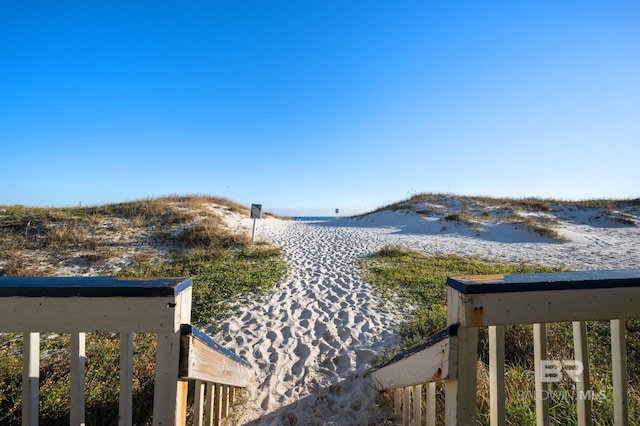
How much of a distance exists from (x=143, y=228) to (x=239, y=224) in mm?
4915

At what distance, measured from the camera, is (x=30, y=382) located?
121 cm

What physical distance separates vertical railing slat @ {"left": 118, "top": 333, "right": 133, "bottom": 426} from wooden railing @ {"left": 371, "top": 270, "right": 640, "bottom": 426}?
145 centimetres

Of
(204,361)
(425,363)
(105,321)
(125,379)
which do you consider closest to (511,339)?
(425,363)

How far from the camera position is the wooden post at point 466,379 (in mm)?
1250

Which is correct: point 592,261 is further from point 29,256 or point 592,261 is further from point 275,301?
point 29,256

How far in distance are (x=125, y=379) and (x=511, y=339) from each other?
4645 millimetres

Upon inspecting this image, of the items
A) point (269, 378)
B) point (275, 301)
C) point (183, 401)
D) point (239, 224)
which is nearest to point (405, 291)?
point (275, 301)

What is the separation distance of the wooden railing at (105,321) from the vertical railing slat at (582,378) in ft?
6.01

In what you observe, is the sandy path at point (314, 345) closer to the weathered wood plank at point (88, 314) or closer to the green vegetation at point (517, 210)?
the weathered wood plank at point (88, 314)

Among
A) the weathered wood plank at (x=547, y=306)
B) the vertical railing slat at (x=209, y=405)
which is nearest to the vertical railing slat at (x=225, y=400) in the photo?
the vertical railing slat at (x=209, y=405)

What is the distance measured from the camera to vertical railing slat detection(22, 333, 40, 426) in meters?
1.17

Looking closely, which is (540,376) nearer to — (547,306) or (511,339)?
(547,306)

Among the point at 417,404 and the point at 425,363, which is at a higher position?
the point at 425,363
